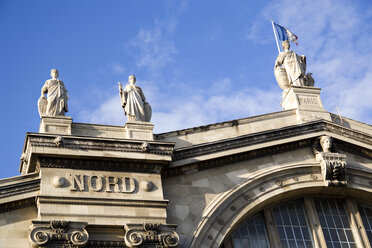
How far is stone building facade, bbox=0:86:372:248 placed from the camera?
72.9 feet

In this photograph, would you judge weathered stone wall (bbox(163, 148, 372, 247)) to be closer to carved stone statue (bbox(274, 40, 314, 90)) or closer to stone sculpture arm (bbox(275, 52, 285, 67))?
carved stone statue (bbox(274, 40, 314, 90))

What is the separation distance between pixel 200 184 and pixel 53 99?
541cm

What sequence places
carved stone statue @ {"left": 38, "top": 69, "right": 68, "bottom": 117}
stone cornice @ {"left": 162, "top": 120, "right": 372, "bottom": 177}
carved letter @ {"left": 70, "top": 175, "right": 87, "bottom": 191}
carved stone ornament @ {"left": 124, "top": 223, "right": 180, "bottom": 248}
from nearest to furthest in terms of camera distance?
carved stone ornament @ {"left": 124, "top": 223, "right": 180, "bottom": 248}
carved letter @ {"left": 70, "top": 175, "right": 87, "bottom": 191}
carved stone statue @ {"left": 38, "top": 69, "right": 68, "bottom": 117}
stone cornice @ {"left": 162, "top": 120, "right": 372, "bottom": 177}

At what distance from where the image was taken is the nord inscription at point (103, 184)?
22.8 m

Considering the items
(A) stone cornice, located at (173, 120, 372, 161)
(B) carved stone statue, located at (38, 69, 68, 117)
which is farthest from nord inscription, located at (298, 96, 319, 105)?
(B) carved stone statue, located at (38, 69, 68, 117)

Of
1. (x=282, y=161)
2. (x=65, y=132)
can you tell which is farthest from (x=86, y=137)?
(x=282, y=161)

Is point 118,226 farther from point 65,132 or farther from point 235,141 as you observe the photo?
point 235,141

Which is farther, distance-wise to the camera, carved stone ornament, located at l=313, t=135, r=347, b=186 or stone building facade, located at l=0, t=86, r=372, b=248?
carved stone ornament, located at l=313, t=135, r=347, b=186

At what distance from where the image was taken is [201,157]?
24906 millimetres

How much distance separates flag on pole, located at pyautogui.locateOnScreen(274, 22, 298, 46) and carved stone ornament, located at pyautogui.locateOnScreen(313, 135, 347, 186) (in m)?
6.64

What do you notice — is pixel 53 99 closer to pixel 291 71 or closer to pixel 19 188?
pixel 19 188

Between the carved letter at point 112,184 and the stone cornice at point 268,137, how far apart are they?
7.43 ft

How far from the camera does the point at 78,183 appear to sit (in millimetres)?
22812

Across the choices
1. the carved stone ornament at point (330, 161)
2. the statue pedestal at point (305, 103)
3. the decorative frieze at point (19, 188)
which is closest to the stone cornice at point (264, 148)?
the carved stone ornament at point (330, 161)
